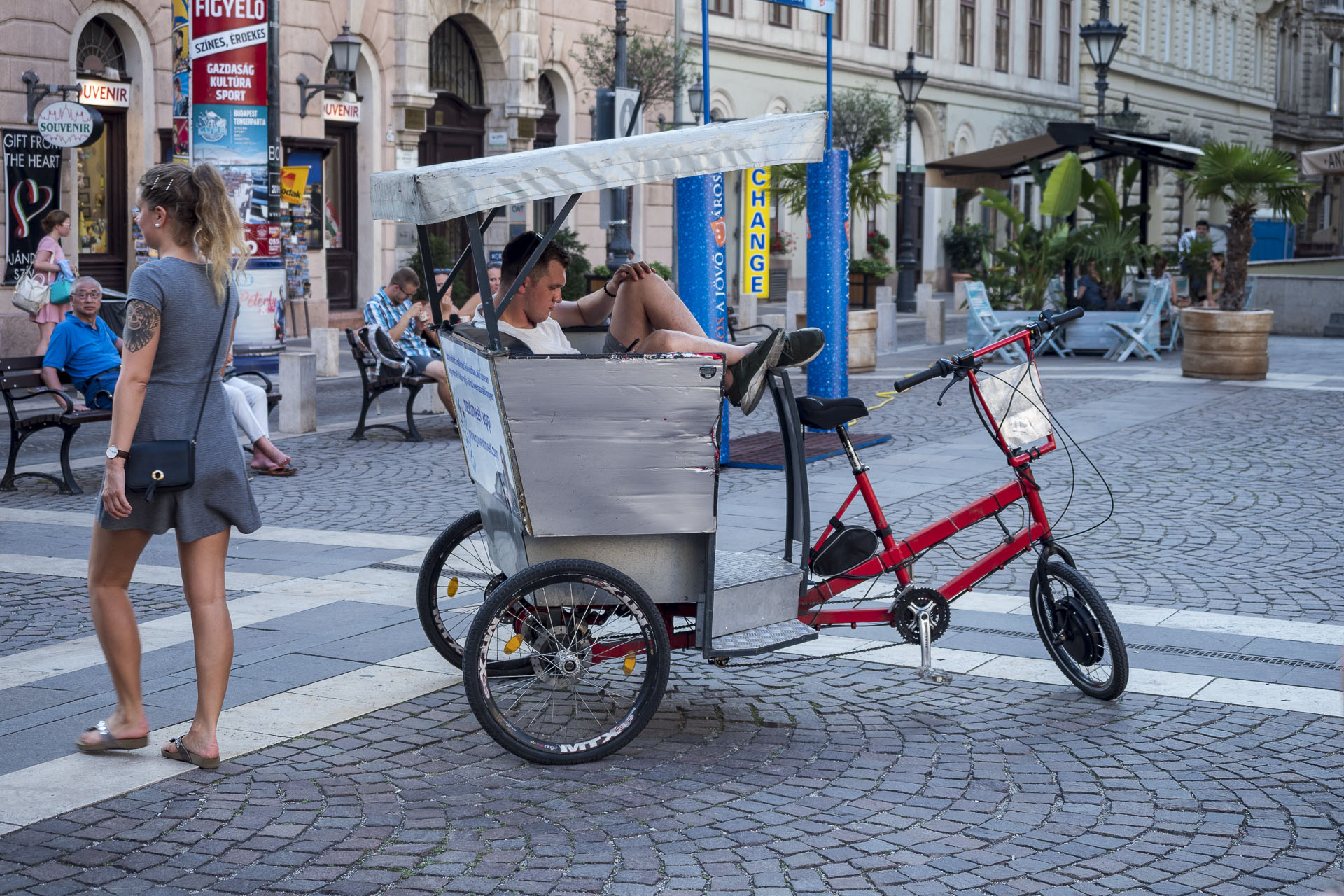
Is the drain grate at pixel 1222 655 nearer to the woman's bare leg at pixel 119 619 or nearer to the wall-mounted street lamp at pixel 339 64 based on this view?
the woman's bare leg at pixel 119 619

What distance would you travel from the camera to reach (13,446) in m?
9.91

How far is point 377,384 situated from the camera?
501 inches

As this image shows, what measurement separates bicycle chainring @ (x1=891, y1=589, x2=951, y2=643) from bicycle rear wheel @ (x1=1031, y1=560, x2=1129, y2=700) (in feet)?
1.28

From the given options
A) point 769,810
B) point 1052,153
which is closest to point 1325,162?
point 1052,153

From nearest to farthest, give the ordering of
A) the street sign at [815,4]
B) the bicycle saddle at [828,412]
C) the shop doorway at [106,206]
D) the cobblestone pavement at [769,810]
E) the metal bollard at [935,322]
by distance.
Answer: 1. the cobblestone pavement at [769,810]
2. the bicycle saddle at [828,412]
3. the street sign at [815,4]
4. the shop doorway at [106,206]
5. the metal bollard at [935,322]

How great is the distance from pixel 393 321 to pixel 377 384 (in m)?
0.81

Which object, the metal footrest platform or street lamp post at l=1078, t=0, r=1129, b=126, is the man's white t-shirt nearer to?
the metal footrest platform

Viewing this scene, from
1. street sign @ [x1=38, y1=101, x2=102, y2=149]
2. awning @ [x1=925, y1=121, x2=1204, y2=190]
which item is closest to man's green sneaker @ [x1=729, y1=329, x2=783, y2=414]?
street sign @ [x1=38, y1=101, x2=102, y2=149]

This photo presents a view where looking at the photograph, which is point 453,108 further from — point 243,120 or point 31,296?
point 243,120

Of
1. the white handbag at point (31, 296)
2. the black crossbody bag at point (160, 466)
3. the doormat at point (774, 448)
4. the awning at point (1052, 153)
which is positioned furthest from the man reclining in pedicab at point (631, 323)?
the awning at point (1052, 153)

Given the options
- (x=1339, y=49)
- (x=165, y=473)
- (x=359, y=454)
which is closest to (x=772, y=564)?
(x=165, y=473)

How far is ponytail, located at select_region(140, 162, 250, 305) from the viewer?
465cm

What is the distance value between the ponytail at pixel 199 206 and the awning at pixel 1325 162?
1585 cm

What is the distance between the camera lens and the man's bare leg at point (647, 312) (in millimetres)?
5977
